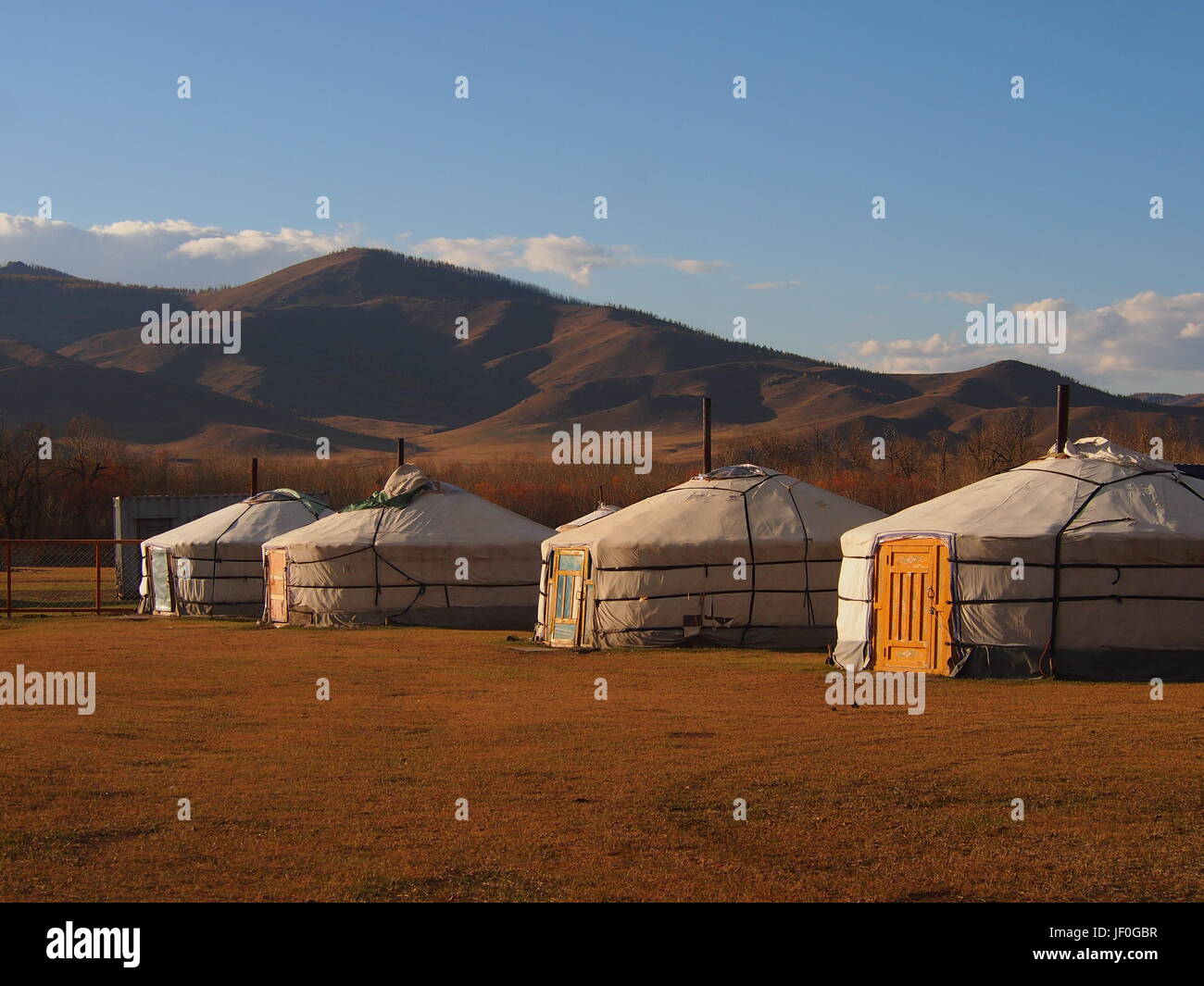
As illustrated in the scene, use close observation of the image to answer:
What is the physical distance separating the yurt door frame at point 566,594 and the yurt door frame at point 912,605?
15.1 ft

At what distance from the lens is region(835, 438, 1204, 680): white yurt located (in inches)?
495

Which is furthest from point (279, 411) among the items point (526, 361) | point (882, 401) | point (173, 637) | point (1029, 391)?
point (173, 637)

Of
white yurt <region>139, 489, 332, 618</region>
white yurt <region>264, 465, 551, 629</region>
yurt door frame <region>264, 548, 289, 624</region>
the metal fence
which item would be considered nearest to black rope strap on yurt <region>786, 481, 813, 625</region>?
white yurt <region>264, 465, 551, 629</region>

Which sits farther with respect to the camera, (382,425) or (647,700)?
(382,425)

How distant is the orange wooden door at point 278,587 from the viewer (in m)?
22.0

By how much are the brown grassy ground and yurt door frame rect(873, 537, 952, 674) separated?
0.96 m

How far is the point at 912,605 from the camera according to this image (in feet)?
44.0

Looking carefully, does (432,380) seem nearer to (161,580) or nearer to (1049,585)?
(161,580)

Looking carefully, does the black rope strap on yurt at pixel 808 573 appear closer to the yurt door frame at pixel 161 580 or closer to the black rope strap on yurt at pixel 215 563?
the black rope strap on yurt at pixel 215 563

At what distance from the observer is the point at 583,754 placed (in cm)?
858

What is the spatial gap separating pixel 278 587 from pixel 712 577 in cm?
895

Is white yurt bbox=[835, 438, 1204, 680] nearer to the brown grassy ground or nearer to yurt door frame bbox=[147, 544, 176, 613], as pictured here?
the brown grassy ground
